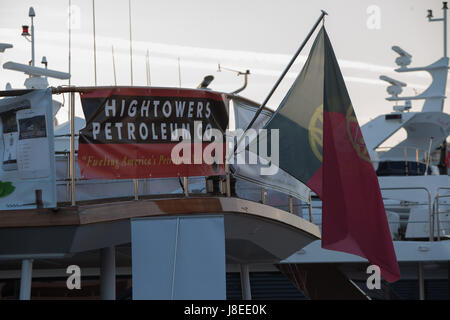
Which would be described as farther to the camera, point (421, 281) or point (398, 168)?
point (398, 168)

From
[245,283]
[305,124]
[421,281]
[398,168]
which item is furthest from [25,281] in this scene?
[398,168]

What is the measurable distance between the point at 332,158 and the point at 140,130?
212 cm

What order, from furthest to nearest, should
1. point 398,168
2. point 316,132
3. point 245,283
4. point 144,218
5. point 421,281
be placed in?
point 398,168 → point 421,281 → point 245,283 → point 316,132 → point 144,218

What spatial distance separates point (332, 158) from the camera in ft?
29.0

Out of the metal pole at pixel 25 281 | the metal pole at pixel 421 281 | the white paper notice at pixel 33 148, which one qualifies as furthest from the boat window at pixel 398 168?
the white paper notice at pixel 33 148

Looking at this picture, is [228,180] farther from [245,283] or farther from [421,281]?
[421,281]

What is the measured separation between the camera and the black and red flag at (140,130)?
8.25 metres

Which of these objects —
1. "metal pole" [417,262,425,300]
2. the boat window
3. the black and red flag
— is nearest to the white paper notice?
the black and red flag

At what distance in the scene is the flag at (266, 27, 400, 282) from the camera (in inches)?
343

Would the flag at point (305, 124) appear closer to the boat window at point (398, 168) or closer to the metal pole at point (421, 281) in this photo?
the metal pole at point (421, 281)

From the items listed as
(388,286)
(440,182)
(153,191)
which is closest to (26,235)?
(153,191)

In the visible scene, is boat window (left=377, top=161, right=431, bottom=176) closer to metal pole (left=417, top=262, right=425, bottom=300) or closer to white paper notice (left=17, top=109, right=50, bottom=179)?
metal pole (left=417, top=262, right=425, bottom=300)

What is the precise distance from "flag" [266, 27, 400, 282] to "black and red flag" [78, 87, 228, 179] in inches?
32.4
